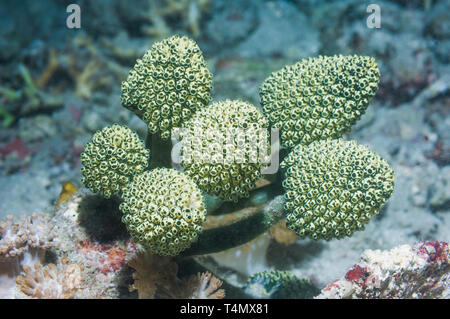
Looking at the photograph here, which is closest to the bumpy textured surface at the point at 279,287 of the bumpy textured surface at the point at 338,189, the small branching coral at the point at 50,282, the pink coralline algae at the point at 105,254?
the bumpy textured surface at the point at 338,189

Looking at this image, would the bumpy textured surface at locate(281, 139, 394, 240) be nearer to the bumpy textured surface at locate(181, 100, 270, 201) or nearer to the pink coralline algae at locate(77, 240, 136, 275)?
the bumpy textured surface at locate(181, 100, 270, 201)

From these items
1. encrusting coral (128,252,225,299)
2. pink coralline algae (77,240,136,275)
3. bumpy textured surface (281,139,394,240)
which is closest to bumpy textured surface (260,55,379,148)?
bumpy textured surface (281,139,394,240)

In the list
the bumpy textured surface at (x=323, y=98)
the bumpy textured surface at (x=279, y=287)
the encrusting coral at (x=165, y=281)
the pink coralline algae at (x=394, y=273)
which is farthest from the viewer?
the bumpy textured surface at (x=279, y=287)

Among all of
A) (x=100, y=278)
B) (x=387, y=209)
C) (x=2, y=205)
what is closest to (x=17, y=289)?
(x=100, y=278)

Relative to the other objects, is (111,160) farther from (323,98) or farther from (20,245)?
(323,98)

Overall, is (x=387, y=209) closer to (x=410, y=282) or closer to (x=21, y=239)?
(x=410, y=282)

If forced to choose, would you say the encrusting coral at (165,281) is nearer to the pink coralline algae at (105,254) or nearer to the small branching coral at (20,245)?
the pink coralline algae at (105,254)

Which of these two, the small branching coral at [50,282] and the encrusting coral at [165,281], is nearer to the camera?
the small branching coral at [50,282]
